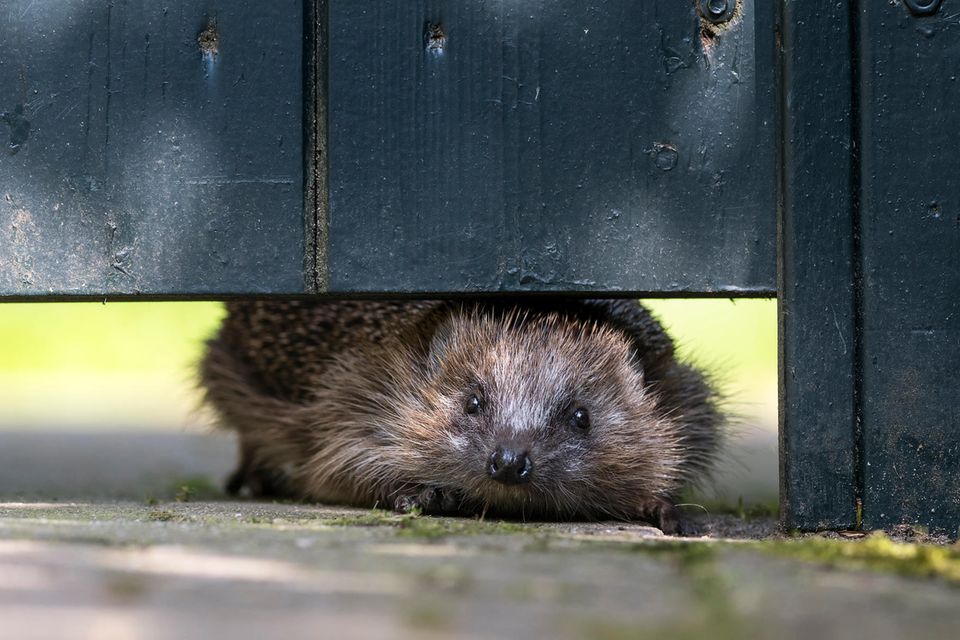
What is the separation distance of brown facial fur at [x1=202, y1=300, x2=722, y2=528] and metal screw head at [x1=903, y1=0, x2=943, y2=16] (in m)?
1.79

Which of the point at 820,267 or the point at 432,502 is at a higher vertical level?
the point at 820,267

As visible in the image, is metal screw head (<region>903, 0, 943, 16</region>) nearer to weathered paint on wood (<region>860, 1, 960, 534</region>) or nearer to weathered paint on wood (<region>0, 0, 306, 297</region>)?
weathered paint on wood (<region>860, 1, 960, 534</region>)

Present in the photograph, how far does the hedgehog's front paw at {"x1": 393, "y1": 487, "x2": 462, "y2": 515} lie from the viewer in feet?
15.2

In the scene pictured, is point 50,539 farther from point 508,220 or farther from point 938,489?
point 938,489

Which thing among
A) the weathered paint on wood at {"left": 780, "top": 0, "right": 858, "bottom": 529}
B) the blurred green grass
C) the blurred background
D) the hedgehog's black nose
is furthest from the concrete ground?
the blurred green grass

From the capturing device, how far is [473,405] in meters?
4.78

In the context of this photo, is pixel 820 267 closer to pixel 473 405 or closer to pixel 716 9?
pixel 716 9

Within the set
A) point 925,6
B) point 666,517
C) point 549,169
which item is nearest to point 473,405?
point 666,517

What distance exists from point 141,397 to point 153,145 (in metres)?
7.56

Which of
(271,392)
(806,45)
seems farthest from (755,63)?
(271,392)

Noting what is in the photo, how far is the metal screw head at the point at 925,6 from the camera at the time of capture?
405cm

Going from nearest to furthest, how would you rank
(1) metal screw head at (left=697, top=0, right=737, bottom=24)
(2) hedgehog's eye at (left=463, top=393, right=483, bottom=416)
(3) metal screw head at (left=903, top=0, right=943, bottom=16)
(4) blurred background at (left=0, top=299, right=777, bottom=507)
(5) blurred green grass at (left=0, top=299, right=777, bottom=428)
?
(3) metal screw head at (left=903, top=0, right=943, bottom=16) < (1) metal screw head at (left=697, top=0, right=737, bottom=24) < (2) hedgehog's eye at (left=463, top=393, right=483, bottom=416) < (4) blurred background at (left=0, top=299, right=777, bottom=507) < (5) blurred green grass at (left=0, top=299, right=777, bottom=428)

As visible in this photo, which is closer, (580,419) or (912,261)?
(912,261)

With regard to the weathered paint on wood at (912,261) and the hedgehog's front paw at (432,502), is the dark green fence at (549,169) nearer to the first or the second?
the weathered paint on wood at (912,261)
